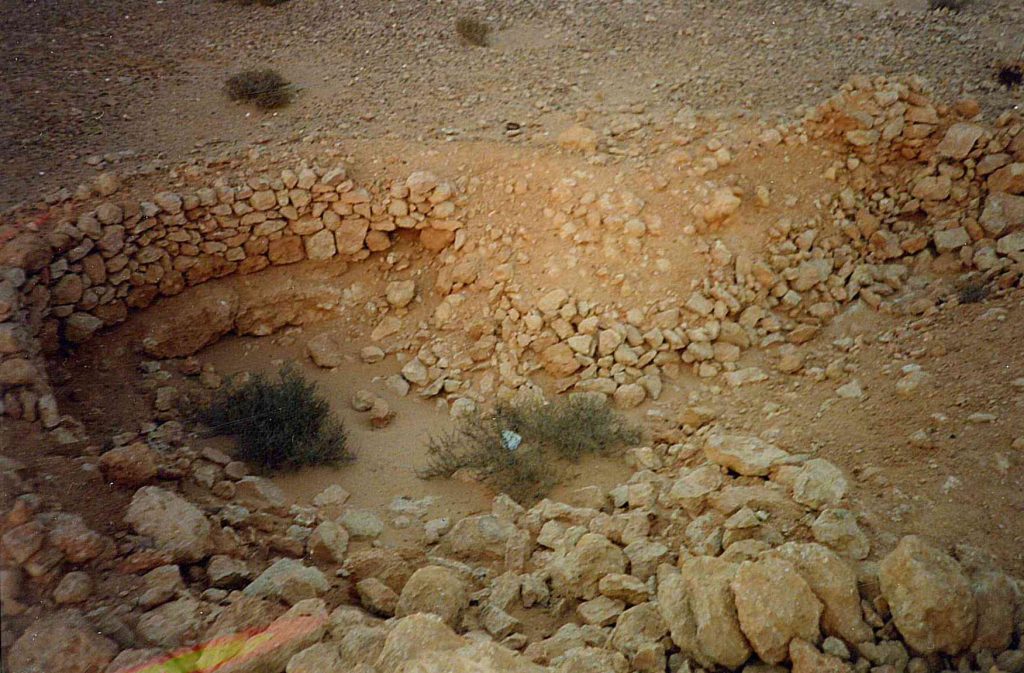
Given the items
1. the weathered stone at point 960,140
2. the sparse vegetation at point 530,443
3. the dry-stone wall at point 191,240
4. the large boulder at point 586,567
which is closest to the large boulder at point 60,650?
the large boulder at point 586,567

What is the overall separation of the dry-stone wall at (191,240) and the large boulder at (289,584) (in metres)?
2.34

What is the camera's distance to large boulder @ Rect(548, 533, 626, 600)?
11.8 ft

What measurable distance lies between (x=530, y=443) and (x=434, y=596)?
6.57ft

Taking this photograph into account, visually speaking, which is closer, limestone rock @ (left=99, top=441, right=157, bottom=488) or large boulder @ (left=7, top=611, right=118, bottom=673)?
large boulder @ (left=7, top=611, right=118, bottom=673)

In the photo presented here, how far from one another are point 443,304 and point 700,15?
497 centimetres

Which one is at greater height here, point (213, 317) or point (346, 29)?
point (346, 29)

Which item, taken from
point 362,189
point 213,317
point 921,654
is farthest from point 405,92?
point 921,654

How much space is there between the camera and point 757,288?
6.05 metres

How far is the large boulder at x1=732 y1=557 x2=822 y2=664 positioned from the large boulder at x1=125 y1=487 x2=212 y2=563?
244 cm

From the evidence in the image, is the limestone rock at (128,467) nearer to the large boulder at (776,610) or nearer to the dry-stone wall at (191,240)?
the dry-stone wall at (191,240)

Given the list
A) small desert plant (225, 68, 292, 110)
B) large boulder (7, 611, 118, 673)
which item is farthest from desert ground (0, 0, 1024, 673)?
small desert plant (225, 68, 292, 110)

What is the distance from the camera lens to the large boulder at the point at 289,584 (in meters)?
3.32

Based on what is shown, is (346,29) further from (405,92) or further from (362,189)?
(362,189)

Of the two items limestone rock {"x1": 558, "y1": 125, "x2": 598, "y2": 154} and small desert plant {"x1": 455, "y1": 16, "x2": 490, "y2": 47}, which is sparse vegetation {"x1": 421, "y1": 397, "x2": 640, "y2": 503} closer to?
limestone rock {"x1": 558, "y1": 125, "x2": 598, "y2": 154}
